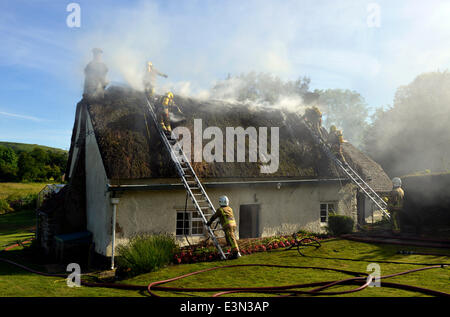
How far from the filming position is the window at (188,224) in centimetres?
1222

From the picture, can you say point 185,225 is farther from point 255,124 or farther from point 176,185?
point 255,124

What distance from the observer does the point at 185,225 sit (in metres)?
12.3

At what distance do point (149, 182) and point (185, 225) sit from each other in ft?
7.29

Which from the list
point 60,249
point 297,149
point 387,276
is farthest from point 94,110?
point 387,276

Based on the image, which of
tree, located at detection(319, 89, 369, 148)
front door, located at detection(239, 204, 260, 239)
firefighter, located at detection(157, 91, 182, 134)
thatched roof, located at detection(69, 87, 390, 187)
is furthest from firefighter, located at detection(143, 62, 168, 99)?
tree, located at detection(319, 89, 369, 148)

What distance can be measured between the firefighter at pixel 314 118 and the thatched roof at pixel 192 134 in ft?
1.97

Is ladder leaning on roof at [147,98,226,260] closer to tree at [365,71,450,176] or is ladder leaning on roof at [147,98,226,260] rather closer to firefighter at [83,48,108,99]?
firefighter at [83,48,108,99]

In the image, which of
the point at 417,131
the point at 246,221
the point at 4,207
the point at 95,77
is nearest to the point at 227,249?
the point at 246,221

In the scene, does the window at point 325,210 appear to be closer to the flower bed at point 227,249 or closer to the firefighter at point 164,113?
the flower bed at point 227,249

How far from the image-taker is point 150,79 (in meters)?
14.8

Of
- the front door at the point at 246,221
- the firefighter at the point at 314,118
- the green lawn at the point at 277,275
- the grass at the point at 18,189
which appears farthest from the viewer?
the grass at the point at 18,189

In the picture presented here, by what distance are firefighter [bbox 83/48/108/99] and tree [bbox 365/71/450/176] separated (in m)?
32.6

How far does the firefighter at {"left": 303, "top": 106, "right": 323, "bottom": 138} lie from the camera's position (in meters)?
17.8

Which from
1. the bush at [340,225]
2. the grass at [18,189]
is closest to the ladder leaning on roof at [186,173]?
the bush at [340,225]
